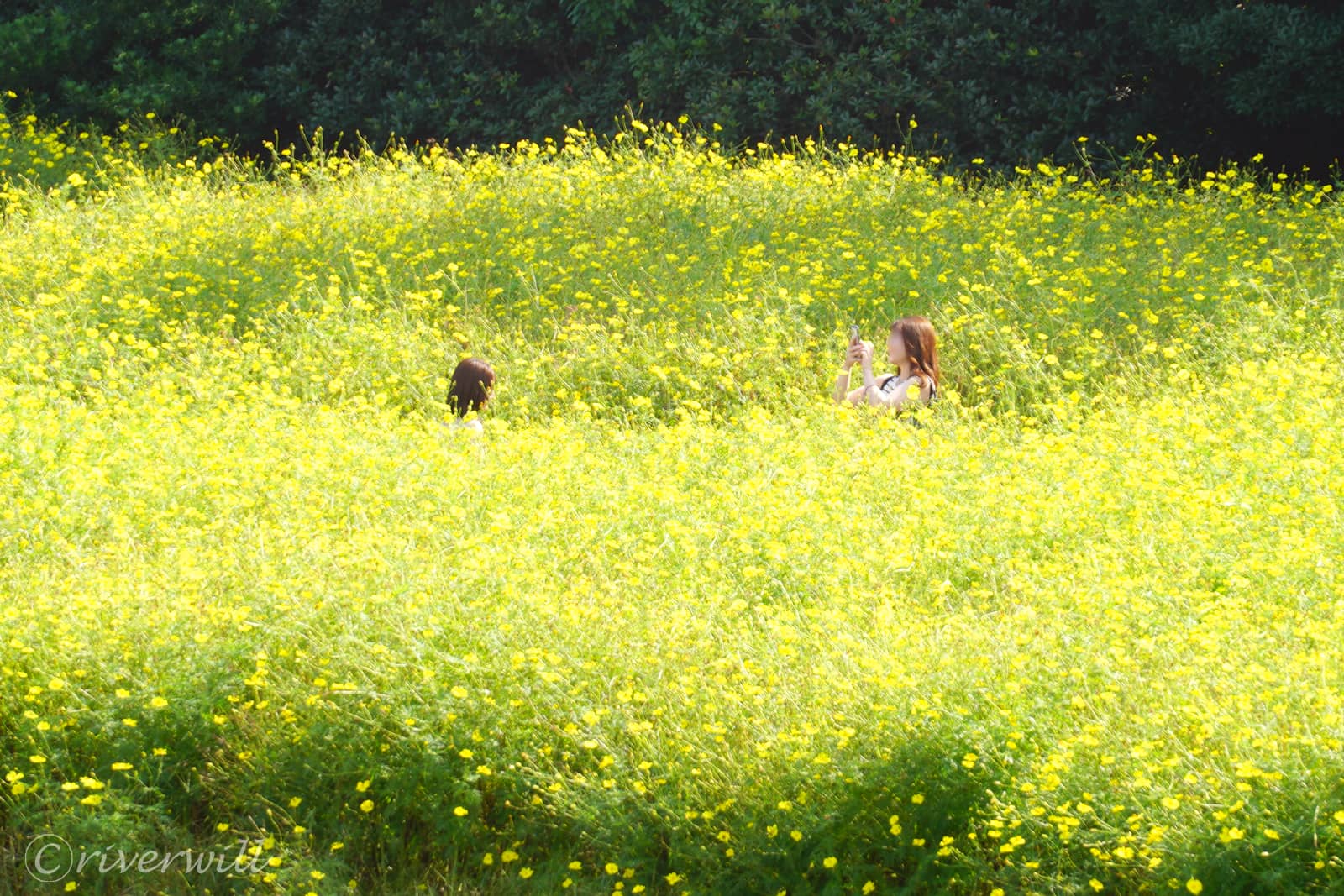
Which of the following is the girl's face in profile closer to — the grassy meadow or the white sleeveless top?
the white sleeveless top

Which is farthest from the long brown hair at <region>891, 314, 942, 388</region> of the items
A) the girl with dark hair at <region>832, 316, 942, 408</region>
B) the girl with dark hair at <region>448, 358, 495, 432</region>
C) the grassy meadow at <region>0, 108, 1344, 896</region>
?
the girl with dark hair at <region>448, 358, 495, 432</region>

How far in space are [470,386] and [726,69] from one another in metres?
7.84

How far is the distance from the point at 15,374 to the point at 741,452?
418 cm

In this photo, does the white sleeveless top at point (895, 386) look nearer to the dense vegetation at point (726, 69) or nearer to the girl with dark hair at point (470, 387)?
the girl with dark hair at point (470, 387)

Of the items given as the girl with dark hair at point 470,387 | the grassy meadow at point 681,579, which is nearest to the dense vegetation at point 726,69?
the grassy meadow at point 681,579

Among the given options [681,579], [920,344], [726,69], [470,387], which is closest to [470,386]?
[470,387]

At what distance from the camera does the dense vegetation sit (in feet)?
42.8

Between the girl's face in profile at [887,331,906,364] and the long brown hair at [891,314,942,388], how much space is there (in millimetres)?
13

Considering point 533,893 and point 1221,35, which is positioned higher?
point 1221,35

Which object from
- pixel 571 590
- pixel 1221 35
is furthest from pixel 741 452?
pixel 1221 35

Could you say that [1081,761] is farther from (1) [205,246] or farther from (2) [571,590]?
(1) [205,246]

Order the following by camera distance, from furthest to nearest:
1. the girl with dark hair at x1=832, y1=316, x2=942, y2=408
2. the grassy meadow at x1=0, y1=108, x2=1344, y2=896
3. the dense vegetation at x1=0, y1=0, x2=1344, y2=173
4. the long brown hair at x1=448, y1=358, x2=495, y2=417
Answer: the dense vegetation at x1=0, y1=0, x2=1344, y2=173 → the girl with dark hair at x1=832, y1=316, x2=942, y2=408 → the long brown hair at x1=448, y1=358, x2=495, y2=417 → the grassy meadow at x1=0, y1=108, x2=1344, y2=896

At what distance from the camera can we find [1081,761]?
372cm

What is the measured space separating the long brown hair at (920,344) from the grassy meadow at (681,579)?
0.37 m
